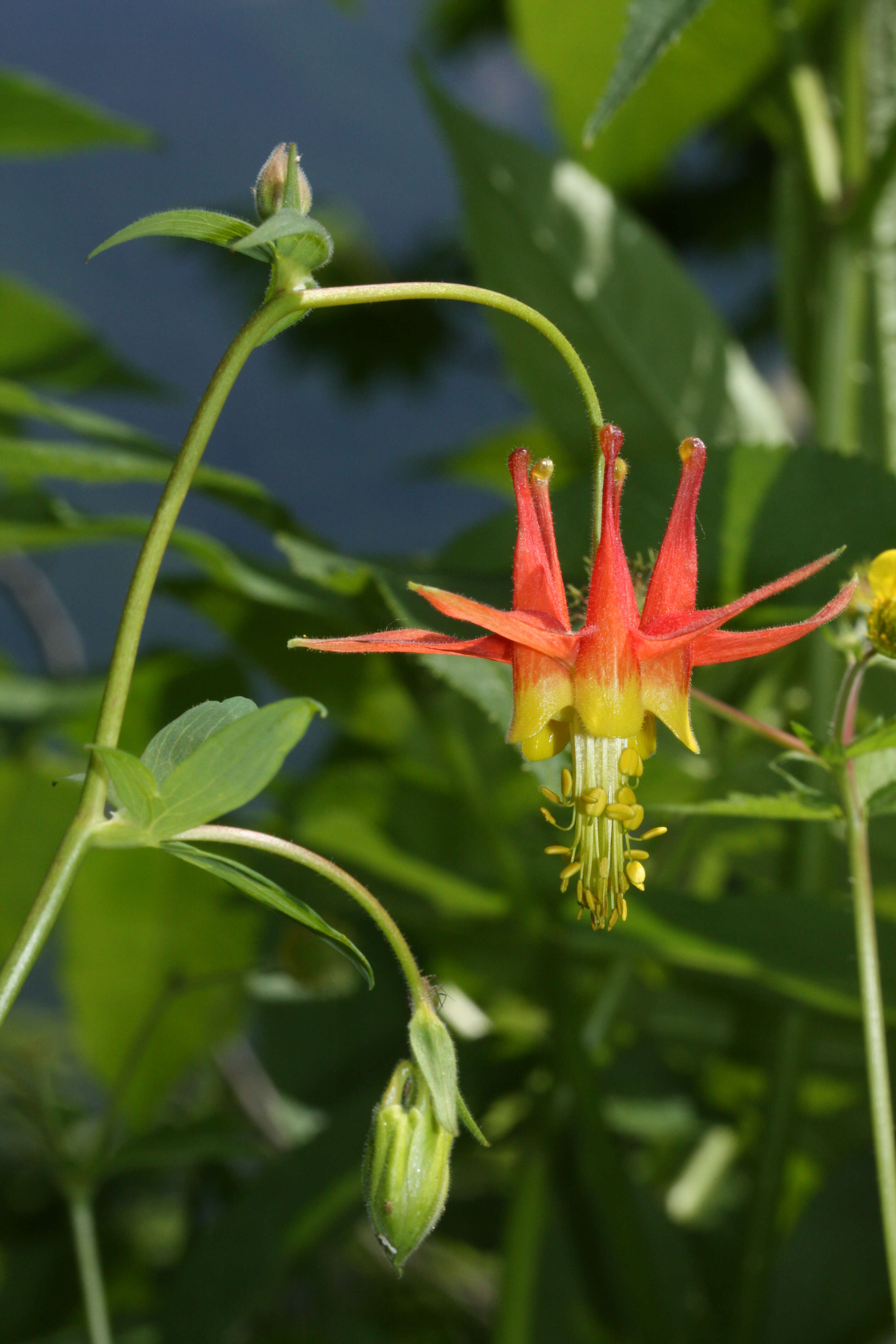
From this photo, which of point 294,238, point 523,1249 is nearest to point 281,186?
point 294,238

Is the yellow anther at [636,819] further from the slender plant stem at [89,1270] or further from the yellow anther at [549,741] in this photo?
the slender plant stem at [89,1270]

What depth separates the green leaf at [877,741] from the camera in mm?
150

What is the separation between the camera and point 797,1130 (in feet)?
1.21

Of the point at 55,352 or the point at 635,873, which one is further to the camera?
the point at 55,352

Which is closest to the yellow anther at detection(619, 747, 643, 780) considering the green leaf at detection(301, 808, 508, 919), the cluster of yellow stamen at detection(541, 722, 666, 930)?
the cluster of yellow stamen at detection(541, 722, 666, 930)

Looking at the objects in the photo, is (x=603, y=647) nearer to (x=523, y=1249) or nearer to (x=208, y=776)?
(x=208, y=776)

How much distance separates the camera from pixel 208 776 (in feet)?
0.44

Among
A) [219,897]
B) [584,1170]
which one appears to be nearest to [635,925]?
[584,1170]

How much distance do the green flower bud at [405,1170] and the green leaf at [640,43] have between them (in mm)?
144

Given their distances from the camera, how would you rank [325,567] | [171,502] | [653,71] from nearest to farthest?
[171,502] → [325,567] → [653,71]

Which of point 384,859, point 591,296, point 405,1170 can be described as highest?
point 591,296

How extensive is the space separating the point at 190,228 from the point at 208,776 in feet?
0.21

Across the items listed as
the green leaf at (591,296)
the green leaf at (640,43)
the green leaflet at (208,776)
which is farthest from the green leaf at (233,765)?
the green leaf at (591,296)

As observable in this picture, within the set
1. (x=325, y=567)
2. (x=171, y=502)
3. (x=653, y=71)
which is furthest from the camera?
(x=653, y=71)
